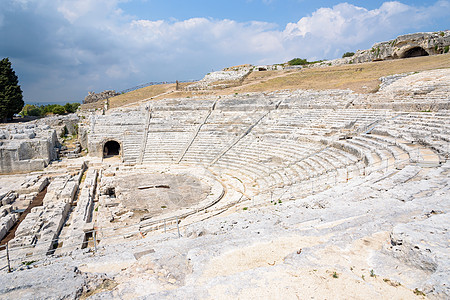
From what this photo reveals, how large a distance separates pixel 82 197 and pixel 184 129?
1117 cm

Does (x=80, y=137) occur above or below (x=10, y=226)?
above

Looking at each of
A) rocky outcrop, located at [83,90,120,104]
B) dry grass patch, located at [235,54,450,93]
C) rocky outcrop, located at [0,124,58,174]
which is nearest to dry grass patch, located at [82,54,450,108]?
dry grass patch, located at [235,54,450,93]

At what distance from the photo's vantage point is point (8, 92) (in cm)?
3138

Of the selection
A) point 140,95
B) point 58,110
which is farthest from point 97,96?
point 140,95

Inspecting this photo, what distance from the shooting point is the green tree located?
102 ft

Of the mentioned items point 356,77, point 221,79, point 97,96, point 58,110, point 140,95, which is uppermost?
point 221,79

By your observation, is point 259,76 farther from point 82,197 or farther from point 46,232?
point 46,232

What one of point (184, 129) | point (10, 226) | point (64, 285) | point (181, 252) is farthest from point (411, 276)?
point (184, 129)

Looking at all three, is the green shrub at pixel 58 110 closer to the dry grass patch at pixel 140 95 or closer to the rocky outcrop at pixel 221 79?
the dry grass patch at pixel 140 95

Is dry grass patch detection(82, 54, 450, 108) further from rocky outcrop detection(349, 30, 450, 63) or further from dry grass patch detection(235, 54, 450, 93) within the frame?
rocky outcrop detection(349, 30, 450, 63)

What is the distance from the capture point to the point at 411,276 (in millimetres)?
3350

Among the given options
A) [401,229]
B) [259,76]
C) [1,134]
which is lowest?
[401,229]

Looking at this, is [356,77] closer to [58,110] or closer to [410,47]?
[410,47]

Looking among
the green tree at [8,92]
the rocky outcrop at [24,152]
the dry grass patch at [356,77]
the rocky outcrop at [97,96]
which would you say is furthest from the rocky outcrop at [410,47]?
the green tree at [8,92]
